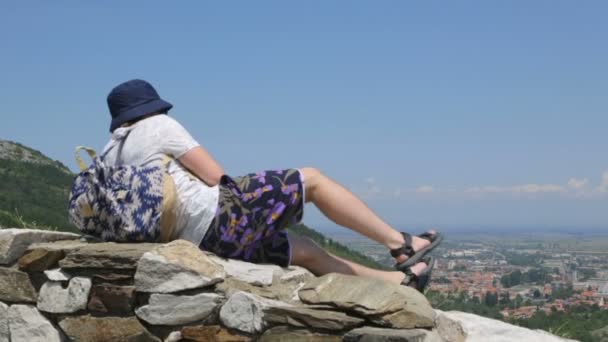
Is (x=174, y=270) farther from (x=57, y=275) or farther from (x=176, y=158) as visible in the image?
(x=57, y=275)

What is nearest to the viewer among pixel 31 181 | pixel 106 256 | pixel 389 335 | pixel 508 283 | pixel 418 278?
pixel 389 335

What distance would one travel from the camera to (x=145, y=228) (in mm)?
4629

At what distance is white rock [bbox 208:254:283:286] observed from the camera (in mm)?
4445

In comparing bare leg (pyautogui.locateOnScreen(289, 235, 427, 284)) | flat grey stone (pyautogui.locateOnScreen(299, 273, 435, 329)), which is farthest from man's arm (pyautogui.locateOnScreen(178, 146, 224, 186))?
flat grey stone (pyautogui.locateOnScreen(299, 273, 435, 329))

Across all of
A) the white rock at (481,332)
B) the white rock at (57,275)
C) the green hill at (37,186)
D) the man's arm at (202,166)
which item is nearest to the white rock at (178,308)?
the white rock at (57,275)

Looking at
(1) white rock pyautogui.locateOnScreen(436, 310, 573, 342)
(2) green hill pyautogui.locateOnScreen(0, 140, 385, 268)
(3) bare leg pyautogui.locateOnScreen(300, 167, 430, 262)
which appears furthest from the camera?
(2) green hill pyautogui.locateOnScreen(0, 140, 385, 268)

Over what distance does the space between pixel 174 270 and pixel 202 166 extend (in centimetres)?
78

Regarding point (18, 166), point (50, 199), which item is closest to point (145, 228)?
point (50, 199)

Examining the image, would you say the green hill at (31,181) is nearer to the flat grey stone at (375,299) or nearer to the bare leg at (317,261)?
the bare leg at (317,261)

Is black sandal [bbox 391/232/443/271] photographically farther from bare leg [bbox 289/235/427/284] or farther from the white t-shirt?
the white t-shirt

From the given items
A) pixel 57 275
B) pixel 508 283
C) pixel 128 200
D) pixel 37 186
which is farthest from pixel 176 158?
pixel 37 186

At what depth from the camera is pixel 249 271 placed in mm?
4551

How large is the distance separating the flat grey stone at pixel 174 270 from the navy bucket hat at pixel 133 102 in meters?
1.03

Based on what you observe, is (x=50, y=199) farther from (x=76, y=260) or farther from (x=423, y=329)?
(x=423, y=329)
